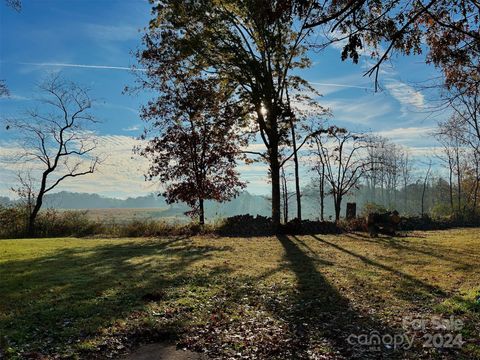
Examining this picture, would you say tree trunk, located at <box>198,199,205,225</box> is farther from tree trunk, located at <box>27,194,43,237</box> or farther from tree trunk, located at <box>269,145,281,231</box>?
tree trunk, located at <box>27,194,43,237</box>

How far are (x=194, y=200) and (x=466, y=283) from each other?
1293cm

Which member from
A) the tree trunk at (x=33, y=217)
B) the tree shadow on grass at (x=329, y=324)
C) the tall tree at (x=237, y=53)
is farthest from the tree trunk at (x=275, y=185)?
the tree trunk at (x=33, y=217)

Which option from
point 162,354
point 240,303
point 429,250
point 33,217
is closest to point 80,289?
point 240,303

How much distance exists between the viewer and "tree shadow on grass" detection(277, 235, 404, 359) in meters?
4.20

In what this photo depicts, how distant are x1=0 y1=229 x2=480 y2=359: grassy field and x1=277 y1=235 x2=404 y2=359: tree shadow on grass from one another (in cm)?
1

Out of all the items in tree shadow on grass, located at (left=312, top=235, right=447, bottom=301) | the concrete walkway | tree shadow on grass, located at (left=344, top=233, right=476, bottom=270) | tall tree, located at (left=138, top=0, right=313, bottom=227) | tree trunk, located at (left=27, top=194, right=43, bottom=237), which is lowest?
the concrete walkway

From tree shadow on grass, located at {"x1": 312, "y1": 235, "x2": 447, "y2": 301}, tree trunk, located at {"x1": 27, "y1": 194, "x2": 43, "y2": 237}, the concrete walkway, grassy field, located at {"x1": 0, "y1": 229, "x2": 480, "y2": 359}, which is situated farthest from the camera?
tree trunk, located at {"x1": 27, "y1": 194, "x2": 43, "y2": 237}

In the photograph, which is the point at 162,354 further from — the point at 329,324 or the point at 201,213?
the point at 201,213

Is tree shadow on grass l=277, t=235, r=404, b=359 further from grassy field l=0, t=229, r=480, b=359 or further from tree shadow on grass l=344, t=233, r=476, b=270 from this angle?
tree shadow on grass l=344, t=233, r=476, b=270

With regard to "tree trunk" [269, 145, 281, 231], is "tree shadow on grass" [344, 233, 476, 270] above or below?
below

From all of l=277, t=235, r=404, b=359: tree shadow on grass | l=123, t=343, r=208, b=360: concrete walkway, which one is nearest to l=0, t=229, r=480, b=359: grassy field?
l=277, t=235, r=404, b=359: tree shadow on grass

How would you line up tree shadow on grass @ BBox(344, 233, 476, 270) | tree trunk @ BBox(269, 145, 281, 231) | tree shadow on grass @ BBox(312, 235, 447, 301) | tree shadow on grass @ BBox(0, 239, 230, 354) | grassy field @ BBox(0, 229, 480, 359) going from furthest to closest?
1. tree trunk @ BBox(269, 145, 281, 231)
2. tree shadow on grass @ BBox(344, 233, 476, 270)
3. tree shadow on grass @ BBox(312, 235, 447, 301)
4. tree shadow on grass @ BBox(0, 239, 230, 354)
5. grassy field @ BBox(0, 229, 480, 359)

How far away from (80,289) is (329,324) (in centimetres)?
422

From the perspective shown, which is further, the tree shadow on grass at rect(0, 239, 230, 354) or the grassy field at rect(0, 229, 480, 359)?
the tree shadow on grass at rect(0, 239, 230, 354)
